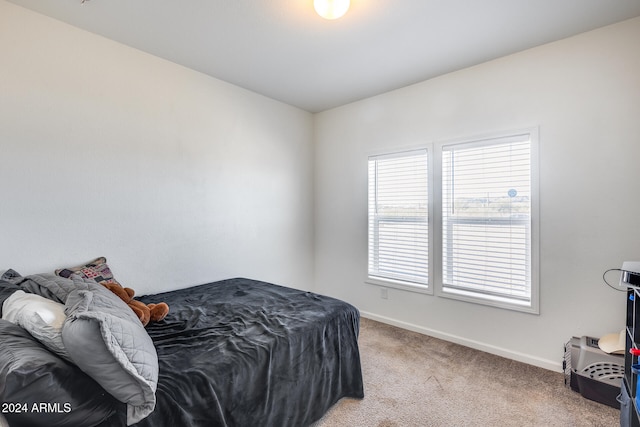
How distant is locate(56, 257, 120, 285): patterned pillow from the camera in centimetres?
209

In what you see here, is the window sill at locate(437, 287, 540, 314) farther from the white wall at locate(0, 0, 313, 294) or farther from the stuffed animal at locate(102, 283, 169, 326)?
the stuffed animal at locate(102, 283, 169, 326)

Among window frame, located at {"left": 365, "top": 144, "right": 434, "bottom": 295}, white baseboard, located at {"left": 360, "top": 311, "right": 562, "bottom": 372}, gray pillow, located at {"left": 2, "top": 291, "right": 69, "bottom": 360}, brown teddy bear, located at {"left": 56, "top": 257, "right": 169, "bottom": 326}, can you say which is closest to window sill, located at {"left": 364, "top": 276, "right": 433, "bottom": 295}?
window frame, located at {"left": 365, "top": 144, "right": 434, "bottom": 295}

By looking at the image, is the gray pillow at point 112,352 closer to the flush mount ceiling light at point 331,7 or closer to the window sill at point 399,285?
the flush mount ceiling light at point 331,7

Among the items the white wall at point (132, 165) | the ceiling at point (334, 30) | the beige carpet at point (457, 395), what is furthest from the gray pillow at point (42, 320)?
the ceiling at point (334, 30)

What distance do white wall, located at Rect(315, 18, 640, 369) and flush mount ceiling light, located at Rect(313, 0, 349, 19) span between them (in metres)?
1.57

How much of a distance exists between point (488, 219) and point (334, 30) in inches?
81.5

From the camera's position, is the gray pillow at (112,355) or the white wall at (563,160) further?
the white wall at (563,160)

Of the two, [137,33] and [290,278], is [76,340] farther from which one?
[290,278]

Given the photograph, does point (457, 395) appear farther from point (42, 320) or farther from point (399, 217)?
point (42, 320)

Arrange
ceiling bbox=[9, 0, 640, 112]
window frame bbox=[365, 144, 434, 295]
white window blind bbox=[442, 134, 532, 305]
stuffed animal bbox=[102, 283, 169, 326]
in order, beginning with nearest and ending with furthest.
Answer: stuffed animal bbox=[102, 283, 169, 326] → ceiling bbox=[9, 0, 640, 112] → white window blind bbox=[442, 134, 532, 305] → window frame bbox=[365, 144, 434, 295]

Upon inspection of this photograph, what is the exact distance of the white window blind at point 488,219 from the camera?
2.60 meters

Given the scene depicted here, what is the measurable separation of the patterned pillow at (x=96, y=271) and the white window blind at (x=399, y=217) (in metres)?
2.57

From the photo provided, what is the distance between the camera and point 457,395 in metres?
2.11

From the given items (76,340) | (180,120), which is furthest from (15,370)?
(180,120)
